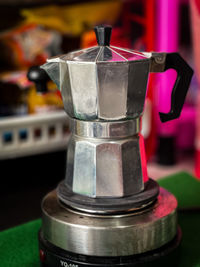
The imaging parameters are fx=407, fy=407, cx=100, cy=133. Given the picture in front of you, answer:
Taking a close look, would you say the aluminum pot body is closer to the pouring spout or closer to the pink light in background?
the pouring spout

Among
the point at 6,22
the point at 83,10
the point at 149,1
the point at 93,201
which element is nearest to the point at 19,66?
the point at 6,22

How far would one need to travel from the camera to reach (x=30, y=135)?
94 centimetres

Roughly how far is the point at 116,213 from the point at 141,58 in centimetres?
21

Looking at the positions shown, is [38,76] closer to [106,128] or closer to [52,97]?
[106,128]

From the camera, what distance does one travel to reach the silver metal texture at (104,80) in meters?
0.51

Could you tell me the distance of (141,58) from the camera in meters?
0.53

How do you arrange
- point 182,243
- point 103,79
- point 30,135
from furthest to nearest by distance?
point 30,135 → point 182,243 → point 103,79

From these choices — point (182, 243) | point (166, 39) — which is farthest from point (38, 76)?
point (166, 39)

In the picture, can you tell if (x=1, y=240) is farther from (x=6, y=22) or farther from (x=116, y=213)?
(x=6, y=22)

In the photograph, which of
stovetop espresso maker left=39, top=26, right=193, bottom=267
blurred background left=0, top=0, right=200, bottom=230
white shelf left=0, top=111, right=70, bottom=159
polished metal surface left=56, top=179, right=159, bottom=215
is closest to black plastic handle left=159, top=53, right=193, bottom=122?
stovetop espresso maker left=39, top=26, right=193, bottom=267

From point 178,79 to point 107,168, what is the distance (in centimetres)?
16

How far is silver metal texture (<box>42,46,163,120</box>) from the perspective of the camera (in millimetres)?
513

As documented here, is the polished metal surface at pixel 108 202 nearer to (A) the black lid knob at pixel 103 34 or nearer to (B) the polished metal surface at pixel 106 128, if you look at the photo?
(B) the polished metal surface at pixel 106 128

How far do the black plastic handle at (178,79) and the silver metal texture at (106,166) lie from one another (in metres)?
0.07
